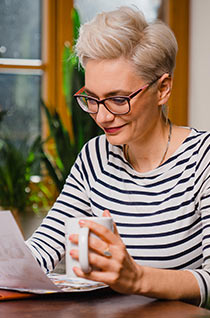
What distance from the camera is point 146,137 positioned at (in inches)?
63.8

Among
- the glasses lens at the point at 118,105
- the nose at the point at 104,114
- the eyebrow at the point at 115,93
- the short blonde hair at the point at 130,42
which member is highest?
the short blonde hair at the point at 130,42

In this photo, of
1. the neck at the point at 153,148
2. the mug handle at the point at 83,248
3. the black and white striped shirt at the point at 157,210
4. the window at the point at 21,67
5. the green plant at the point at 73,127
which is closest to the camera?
the mug handle at the point at 83,248

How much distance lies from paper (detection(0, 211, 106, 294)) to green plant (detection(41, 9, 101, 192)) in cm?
206

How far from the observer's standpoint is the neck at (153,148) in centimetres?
162

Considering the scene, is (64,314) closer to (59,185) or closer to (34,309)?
(34,309)

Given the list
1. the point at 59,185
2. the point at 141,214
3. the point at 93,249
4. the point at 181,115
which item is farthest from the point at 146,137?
the point at 181,115

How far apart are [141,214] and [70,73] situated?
6.29 ft

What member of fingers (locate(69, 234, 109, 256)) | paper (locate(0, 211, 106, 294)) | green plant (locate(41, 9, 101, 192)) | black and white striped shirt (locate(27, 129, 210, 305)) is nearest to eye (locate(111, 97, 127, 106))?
black and white striped shirt (locate(27, 129, 210, 305))

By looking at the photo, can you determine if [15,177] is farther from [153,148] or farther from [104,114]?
[104,114]

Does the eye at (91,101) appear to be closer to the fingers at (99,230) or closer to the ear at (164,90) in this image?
the ear at (164,90)

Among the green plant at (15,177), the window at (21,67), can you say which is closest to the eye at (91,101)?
the green plant at (15,177)

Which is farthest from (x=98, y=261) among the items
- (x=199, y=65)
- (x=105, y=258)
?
(x=199, y=65)

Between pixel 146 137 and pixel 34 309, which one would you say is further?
pixel 146 137

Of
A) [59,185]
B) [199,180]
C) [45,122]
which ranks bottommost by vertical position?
[59,185]
